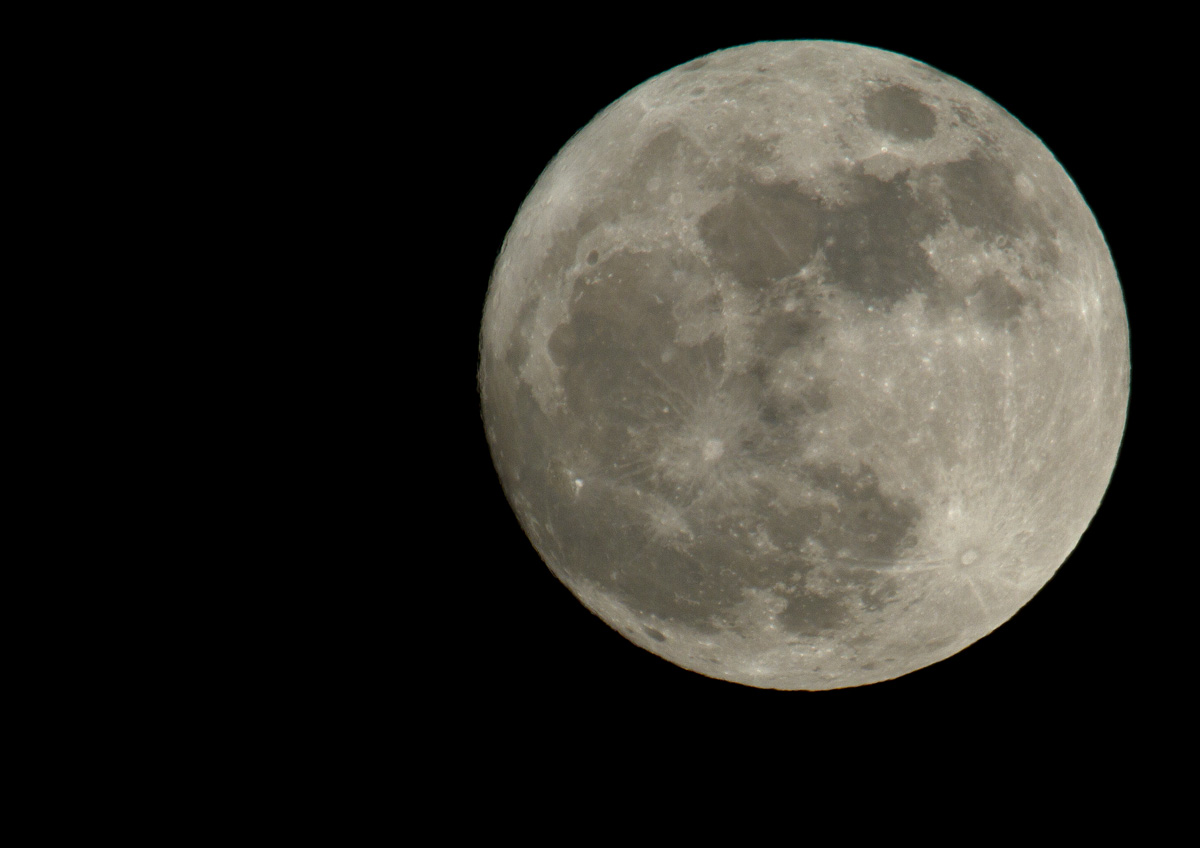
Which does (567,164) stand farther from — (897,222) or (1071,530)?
(1071,530)

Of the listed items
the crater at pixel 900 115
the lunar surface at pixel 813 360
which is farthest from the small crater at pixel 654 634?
the crater at pixel 900 115

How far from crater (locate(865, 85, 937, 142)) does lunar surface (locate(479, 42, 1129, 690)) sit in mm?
12

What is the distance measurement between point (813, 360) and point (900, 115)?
115 centimetres

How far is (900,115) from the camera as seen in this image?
3883 millimetres

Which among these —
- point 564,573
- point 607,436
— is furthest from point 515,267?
point 564,573

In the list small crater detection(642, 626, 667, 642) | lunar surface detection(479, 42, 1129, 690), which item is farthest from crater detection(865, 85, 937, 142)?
small crater detection(642, 626, 667, 642)

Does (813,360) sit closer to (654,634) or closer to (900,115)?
(900,115)

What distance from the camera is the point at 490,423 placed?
455 centimetres

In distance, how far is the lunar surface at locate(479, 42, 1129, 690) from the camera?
11.8ft

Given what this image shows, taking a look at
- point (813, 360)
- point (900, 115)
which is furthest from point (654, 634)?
point (900, 115)

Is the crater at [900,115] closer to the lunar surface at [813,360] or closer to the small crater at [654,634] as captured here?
the lunar surface at [813,360]

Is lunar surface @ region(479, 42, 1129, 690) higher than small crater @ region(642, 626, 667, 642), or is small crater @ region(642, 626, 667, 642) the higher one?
lunar surface @ region(479, 42, 1129, 690)

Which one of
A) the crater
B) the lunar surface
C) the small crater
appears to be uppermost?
the crater

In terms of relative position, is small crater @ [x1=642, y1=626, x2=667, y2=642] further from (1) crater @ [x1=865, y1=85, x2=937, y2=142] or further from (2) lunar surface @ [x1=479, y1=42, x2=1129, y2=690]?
(1) crater @ [x1=865, y1=85, x2=937, y2=142]
